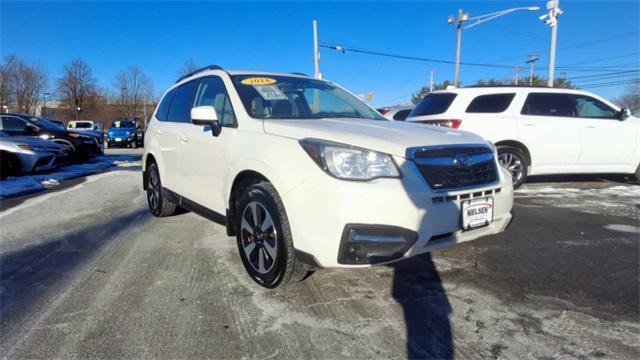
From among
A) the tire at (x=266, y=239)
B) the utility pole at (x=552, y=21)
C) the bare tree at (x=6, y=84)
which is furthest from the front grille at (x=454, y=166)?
the bare tree at (x=6, y=84)

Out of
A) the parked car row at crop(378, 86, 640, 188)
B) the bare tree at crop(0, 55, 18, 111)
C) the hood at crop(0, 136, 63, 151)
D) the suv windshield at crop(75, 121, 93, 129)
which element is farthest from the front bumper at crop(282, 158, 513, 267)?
the bare tree at crop(0, 55, 18, 111)

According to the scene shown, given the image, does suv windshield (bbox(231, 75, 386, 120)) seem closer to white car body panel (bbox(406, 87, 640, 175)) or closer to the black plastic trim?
the black plastic trim

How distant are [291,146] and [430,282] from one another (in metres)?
1.54

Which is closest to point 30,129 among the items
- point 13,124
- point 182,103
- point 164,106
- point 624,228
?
point 13,124

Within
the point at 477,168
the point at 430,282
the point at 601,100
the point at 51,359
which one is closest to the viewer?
the point at 51,359

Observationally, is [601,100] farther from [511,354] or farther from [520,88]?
[511,354]

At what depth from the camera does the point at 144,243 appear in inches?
165

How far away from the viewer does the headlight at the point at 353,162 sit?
2428mm

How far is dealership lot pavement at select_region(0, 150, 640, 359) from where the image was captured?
7.38ft

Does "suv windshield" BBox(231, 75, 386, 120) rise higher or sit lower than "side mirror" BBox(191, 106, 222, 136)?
higher

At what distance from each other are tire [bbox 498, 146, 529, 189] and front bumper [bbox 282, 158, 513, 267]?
475 centimetres

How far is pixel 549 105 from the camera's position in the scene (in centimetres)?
689

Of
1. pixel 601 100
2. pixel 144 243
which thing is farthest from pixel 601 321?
pixel 601 100

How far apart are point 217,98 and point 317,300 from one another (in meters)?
2.11
